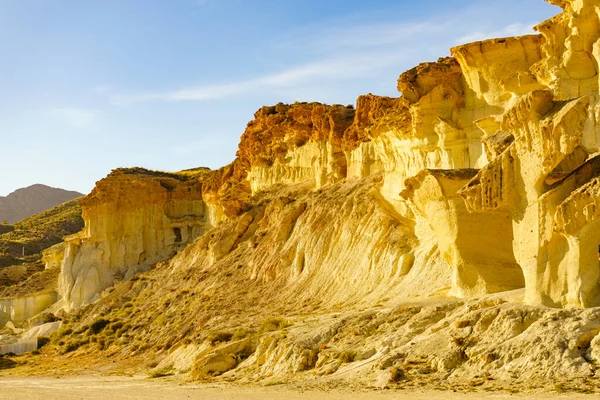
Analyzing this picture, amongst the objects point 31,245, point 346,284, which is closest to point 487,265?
point 346,284

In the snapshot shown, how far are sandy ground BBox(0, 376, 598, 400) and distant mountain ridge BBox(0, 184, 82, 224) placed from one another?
15261cm

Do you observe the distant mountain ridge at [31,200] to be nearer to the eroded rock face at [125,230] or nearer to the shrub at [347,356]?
the eroded rock face at [125,230]

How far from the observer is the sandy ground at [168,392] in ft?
46.1

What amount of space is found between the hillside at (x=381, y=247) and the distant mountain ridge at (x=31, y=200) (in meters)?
121

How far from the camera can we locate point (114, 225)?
192 ft

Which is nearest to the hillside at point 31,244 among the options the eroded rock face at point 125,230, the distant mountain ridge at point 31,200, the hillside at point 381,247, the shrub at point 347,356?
the hillside at point 381,247

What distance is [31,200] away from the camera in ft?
589

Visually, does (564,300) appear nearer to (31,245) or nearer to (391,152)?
(391,152)

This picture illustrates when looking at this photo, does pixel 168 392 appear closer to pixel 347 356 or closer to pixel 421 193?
pixel 347 356

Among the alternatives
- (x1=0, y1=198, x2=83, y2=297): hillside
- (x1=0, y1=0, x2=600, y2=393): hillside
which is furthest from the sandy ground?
(x1=0, y1=198, x2=83, y2=297): hillside

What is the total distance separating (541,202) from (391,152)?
17.8 m

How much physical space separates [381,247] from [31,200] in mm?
161530

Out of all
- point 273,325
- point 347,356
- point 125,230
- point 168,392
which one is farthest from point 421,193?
point 125,230

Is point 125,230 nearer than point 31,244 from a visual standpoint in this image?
Yes
